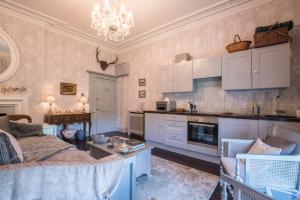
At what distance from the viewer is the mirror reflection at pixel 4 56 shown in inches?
131

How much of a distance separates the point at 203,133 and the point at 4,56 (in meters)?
4.66

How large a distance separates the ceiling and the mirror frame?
31.3 inches

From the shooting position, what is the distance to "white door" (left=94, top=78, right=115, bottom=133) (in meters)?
5.50

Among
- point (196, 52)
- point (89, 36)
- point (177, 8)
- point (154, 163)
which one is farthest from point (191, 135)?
point (89, 36)

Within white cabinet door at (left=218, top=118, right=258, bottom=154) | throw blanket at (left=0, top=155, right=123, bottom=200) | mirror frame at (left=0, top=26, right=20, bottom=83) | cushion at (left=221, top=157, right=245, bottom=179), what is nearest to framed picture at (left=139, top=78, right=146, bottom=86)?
white cabinet door at (left=218, top=118, right=258, bottom=154)

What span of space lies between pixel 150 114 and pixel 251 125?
2.31m

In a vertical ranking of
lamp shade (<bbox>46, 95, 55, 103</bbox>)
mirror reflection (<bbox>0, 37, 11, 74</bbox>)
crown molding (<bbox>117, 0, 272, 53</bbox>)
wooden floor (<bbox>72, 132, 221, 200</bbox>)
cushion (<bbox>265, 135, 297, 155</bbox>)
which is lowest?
wooden floor (<bbox>72, 132, 221, 200</bbox>)

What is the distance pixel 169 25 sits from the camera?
4.19 metres

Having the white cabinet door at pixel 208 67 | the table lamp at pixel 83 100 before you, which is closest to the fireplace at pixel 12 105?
the table lamp at pixel 83 100

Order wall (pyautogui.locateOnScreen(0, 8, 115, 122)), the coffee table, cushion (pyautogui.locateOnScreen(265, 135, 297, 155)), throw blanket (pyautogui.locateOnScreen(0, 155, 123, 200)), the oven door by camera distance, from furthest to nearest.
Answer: wall (pyautogui.locateOnScreen(0, 8, 115, 122)) → the oven door → the coffee table → cushion (pyautogui.locateOnScreen(265, 135, 297, 155)) → throw blanket (pyautogui.locateOnScreen(0, 155, 123, 200))

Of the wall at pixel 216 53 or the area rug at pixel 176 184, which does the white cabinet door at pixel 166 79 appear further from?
the area rug at pixel 176 184

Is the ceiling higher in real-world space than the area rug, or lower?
higher

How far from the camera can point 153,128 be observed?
4047 millimetres

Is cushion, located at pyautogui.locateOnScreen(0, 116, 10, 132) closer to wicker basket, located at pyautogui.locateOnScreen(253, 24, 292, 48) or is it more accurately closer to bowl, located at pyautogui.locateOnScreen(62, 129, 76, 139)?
bowl, located at pyautogui.locateOnScreen(62, 129, 76, 139)
